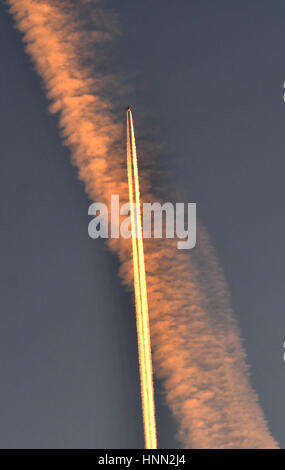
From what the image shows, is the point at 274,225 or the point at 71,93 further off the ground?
the point at 71,93

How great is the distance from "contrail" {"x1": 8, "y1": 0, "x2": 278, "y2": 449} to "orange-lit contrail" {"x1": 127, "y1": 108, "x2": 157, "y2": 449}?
17 mm

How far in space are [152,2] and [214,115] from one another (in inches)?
21.1

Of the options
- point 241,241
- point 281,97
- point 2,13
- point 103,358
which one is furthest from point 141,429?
point 2,13

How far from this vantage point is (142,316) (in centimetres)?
233

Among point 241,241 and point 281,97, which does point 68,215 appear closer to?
point 241,241

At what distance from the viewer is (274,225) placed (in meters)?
2.61

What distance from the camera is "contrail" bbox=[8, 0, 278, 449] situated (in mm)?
2328

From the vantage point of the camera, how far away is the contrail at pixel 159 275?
2328mm

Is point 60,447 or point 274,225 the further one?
point 274,225

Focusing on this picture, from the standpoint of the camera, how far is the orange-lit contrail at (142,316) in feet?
7.55

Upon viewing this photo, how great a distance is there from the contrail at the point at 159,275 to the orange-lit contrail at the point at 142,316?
0.02m

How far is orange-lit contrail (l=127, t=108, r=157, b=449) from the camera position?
230 cm

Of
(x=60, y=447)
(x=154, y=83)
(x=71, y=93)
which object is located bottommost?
(x=60, y=447)

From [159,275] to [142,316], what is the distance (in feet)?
0.54
